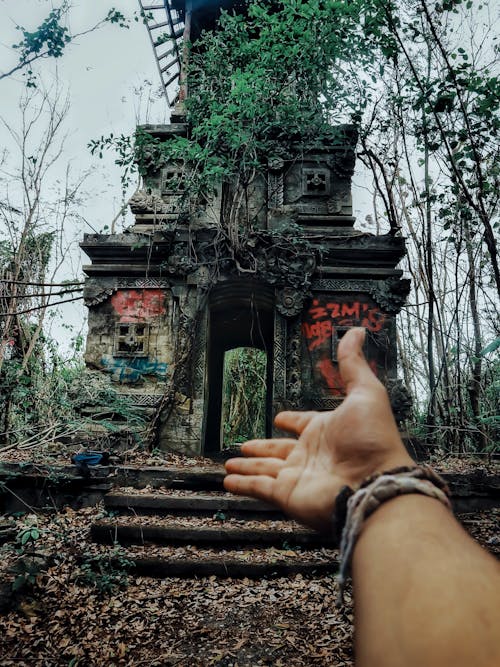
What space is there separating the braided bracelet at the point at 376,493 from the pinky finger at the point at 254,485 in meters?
0.35

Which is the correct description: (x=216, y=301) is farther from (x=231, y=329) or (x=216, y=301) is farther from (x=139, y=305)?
(x=231, y=329)

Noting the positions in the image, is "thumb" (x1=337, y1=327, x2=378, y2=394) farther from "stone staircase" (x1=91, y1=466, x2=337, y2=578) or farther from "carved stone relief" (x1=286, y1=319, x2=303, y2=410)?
"carved stone relief" (x1=286, y1=319, x2=303, y2=410)

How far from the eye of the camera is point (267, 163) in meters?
10.2

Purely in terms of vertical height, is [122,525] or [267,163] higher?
[267,163]

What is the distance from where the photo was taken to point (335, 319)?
8969 millimetres

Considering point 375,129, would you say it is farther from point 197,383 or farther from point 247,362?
point 247,362

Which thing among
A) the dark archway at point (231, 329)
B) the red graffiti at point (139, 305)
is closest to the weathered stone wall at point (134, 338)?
the red graffiti at point (139, 305)

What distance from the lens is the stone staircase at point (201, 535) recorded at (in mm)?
4219

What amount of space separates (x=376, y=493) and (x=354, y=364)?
1.46 ft

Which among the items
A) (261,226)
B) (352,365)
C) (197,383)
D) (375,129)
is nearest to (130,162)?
(261,226)

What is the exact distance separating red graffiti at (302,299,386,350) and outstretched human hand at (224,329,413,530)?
24.3 ft

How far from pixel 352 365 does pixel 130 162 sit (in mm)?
8810

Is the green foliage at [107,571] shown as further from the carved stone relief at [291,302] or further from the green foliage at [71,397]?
the carved stone relief at [291,302]

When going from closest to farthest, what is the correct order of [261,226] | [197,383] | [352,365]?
[352,365], [197,383], [261,226]
